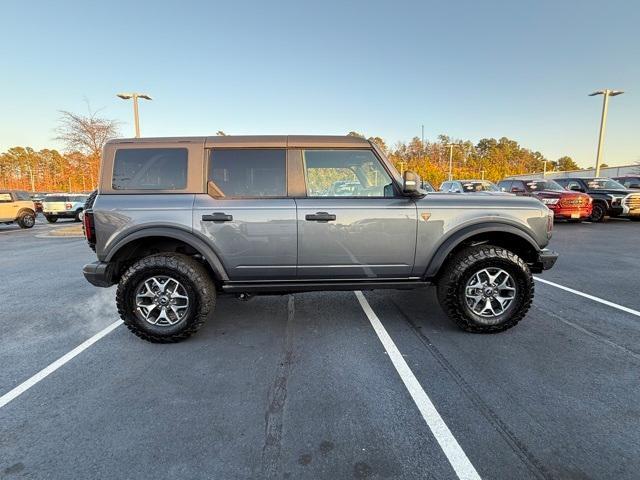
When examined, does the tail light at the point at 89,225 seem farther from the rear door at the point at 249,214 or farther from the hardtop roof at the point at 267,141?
the rear door at the point at 249,214

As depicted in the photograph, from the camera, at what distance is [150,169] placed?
3.44 meters

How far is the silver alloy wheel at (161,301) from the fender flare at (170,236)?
0.41m

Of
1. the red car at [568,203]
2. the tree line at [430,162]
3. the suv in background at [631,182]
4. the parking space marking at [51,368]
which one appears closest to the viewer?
the parking space marking at [51,368]

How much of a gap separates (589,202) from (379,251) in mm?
12871

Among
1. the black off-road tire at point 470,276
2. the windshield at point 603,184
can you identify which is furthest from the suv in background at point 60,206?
the windshield at point 603,184

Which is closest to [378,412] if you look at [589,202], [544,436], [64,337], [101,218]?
[544,436]

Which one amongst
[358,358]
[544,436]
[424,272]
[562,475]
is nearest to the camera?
[562,475]

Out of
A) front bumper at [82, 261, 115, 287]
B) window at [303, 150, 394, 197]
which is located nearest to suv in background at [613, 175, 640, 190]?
window at [303, 150, 394, 197]

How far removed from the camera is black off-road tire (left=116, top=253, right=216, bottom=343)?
10.9 ft

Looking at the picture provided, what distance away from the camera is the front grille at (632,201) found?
43.2 feet

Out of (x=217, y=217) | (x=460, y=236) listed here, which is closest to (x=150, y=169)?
(x=217, y=217)

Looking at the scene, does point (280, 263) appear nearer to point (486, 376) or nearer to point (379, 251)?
point (379, 251)

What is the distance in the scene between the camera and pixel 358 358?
306 centimetres

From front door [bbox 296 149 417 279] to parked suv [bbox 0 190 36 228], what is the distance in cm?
1899
